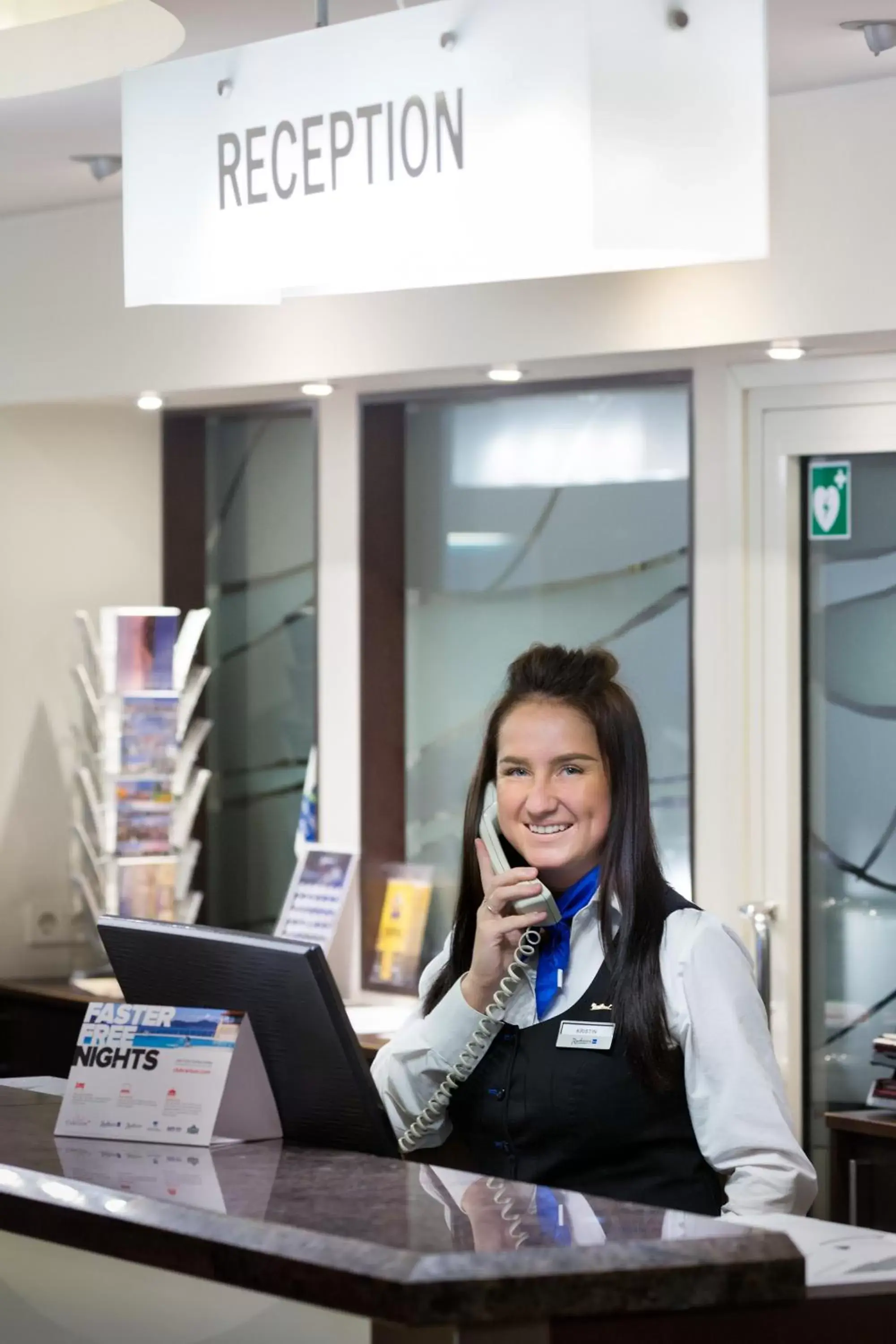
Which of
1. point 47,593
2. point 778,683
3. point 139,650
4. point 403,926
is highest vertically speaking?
point 47,593

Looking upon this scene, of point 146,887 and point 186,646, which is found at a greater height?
point 186,646

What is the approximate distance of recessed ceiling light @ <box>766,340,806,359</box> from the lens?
4586 millimetres

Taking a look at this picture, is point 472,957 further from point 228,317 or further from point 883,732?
point 228,317

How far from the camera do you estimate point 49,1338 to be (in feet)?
6.83

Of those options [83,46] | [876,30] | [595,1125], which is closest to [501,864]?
[595,1125]

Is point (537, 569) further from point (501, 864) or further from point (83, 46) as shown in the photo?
point (83, 46)

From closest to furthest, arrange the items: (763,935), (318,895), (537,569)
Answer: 1. (763,935)
2. (537,569)
3. (318,895)

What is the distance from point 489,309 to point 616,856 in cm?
264

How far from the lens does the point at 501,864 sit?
270 cm

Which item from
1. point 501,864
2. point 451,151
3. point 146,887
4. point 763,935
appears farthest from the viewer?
point 146,887

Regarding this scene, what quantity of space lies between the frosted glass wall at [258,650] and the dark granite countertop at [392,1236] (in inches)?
152

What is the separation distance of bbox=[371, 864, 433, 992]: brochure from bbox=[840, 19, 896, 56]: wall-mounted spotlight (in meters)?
2.67

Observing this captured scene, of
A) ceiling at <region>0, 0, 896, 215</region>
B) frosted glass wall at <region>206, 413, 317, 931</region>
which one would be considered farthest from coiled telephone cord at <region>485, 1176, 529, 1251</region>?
frosted glass wall at <region>206, 413, 317, 931</region>

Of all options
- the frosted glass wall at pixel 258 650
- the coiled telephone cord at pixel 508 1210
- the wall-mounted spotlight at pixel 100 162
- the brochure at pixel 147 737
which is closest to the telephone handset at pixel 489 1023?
the coiled telephone cord at pixel 508 1210
